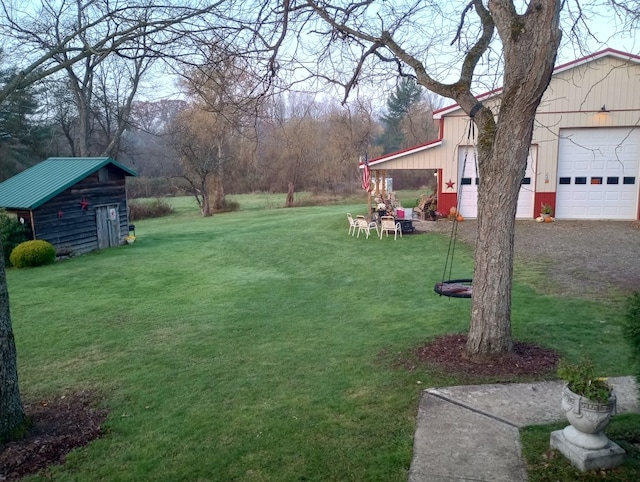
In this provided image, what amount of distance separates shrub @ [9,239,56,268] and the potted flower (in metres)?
14.8

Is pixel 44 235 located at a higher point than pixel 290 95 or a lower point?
lower

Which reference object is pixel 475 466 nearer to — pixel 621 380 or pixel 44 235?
pixel 621 380

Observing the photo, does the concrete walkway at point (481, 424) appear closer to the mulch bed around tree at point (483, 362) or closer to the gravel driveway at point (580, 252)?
the mulch bed around tree at point (483, 362)

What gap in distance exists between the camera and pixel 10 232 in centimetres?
1567

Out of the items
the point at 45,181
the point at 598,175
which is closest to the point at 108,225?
the point at 45,181

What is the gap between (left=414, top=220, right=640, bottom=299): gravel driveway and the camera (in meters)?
10.0

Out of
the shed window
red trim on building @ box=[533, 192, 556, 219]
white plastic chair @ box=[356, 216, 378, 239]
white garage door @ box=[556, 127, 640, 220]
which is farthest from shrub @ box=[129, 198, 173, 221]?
white garage door @ box=[556, 127, 640, 220]

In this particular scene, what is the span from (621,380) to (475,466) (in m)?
2.45

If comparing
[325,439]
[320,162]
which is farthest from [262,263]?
[320,162]

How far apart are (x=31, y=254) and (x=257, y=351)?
1077 centimetres

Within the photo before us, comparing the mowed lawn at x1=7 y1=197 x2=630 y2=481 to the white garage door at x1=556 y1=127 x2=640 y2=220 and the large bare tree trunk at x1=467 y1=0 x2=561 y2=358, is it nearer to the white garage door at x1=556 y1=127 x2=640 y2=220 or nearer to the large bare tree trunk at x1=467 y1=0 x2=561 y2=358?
the large bare tree trunk at x1=467 y1=0 x2=561 y2=358

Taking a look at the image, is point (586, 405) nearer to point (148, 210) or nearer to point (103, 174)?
point (103, 174)

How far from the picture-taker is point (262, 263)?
14.2m

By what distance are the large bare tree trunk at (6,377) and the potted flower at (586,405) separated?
466 cm
